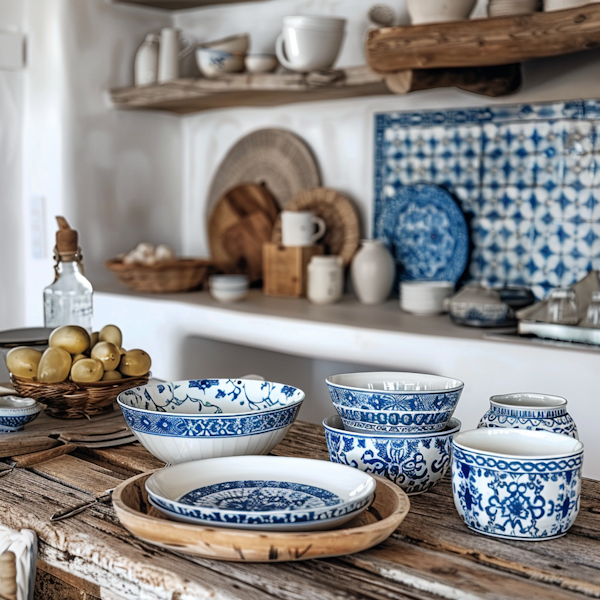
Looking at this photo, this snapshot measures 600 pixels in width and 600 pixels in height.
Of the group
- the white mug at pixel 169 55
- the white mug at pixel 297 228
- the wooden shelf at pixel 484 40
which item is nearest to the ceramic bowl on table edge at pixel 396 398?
the wooden shelf at pixel 484 40

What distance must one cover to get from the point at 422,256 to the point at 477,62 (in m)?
0.75

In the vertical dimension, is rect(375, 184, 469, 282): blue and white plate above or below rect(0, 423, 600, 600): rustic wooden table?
above

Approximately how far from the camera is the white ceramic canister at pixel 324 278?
2.57 metres

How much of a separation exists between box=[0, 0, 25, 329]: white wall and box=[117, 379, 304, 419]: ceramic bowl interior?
2228 millimetres

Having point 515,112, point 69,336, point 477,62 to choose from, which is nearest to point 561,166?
point 515,112

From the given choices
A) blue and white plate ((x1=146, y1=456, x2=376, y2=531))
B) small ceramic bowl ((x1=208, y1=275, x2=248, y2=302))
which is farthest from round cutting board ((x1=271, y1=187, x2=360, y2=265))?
blue and white plate ((x1=146, y1=456, x2=376, y2=531))

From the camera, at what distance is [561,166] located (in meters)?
2.32

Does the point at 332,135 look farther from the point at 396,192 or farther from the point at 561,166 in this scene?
the point at 561,166

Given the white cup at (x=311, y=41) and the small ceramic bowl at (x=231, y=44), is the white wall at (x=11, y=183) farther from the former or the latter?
the white cup at (x=311, y=41)

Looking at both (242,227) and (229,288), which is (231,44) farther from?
(229,288)

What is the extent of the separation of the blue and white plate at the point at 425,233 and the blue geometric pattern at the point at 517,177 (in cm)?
3

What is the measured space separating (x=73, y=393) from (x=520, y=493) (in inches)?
28.0

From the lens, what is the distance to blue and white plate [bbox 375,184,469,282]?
2.54 metres

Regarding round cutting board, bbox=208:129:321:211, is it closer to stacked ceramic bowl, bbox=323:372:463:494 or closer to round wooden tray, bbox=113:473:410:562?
stacked ceramic bowl, bbox=323:372:463:494
